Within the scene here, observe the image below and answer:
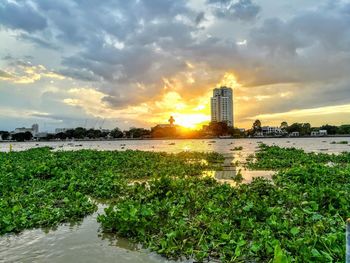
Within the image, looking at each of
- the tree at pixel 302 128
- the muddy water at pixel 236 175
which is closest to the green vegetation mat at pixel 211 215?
the muddy water at pixel 236 175

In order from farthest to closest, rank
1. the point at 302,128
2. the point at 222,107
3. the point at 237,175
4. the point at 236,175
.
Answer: the point at 222,107
the point at 302,128
the point at 236,175
the point at 237,175

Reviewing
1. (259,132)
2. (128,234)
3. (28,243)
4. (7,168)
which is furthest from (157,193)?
(259,132)

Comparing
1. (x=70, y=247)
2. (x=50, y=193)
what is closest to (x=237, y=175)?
(x=50, y=193)

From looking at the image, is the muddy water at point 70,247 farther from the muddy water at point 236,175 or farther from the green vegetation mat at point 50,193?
the muddy water at point 236,175

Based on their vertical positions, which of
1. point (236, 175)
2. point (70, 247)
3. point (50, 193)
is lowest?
point (70, 247)

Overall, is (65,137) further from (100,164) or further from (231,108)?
(100,164)

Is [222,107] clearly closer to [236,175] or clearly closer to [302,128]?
[302,128]

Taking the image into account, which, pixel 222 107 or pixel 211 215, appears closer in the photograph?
pixel 211 215

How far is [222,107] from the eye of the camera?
613 ft

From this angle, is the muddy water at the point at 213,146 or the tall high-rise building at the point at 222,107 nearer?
the muddy water at the point at 213,146

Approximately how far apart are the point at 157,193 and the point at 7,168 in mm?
8058

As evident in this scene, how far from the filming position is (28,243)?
225 inches

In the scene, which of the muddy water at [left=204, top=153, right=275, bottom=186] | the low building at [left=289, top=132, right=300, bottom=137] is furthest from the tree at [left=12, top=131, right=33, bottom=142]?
the muddy water at [left=204, top=153, right=275, bottom=186]

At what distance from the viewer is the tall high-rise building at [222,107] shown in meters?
187
